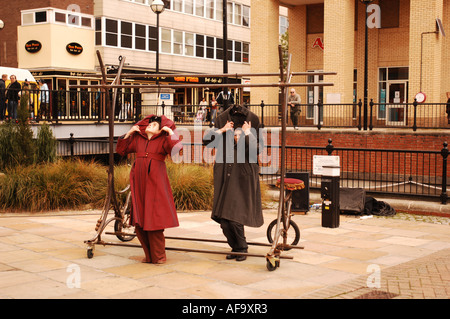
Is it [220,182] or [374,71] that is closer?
[220,182]

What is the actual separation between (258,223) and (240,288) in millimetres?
1396

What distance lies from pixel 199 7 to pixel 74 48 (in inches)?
553

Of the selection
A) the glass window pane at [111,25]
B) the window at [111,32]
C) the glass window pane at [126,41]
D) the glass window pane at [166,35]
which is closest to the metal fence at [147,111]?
the window at [111,32]

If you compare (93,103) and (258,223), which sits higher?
(93,103)

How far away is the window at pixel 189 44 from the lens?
151ft

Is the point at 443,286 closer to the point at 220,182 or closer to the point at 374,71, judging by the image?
the point at 220,182

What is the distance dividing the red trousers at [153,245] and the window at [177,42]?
127 feet

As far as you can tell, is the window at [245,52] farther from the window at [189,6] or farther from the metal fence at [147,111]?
the metal fence at [147,111]

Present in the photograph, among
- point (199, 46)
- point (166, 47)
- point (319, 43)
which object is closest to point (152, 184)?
point (319, 43)

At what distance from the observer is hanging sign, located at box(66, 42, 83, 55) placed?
36.6m

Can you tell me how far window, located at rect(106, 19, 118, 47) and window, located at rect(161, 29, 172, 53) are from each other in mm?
4837

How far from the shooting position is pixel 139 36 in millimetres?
41844

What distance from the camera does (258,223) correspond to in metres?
7.32
